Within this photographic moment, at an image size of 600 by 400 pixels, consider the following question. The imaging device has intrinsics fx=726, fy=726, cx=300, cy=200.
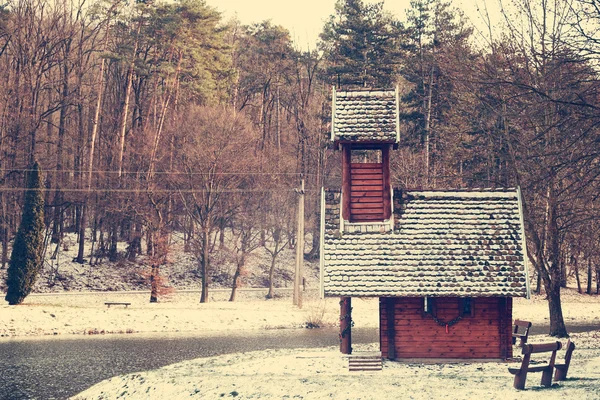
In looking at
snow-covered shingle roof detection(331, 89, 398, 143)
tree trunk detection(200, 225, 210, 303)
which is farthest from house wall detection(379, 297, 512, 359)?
tree trunk detection(200, 225, 210, 303)

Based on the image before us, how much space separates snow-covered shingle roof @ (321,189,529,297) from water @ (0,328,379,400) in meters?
8.03

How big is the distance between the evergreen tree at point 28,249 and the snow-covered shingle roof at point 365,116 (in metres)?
23.1

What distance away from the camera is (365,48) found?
61.5m

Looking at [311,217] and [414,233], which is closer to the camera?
[414,233]

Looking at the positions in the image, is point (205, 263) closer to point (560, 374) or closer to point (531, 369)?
point (560, 374)

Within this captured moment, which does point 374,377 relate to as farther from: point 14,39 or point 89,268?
point 14,39

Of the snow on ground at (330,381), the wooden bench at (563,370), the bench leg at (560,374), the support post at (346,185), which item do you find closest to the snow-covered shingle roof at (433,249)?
the support post at (346,185)

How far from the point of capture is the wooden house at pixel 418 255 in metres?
22.2

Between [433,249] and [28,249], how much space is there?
2595 centimetres

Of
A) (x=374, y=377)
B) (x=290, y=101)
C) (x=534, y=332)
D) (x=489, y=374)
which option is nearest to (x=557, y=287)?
(x=534, y=332)

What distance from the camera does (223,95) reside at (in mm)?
60719

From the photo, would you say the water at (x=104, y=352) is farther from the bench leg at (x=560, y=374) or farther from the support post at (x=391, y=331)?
the bench leg at (x=560, y=374)

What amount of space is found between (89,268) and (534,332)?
32487mm

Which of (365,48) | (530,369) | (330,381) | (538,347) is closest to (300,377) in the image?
(330,381)
